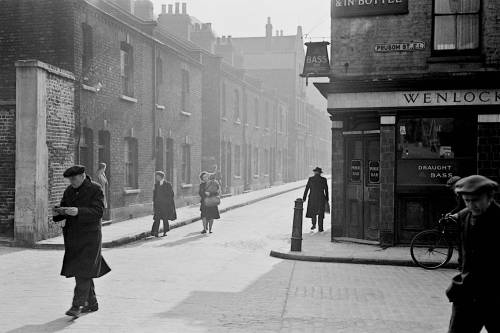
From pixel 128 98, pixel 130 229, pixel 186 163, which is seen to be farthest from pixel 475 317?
pixel 186 163

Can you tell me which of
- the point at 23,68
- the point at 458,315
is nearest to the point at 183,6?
the point at 23,68

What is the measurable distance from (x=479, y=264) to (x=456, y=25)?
10698mm

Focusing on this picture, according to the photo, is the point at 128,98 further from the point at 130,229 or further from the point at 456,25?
the point at 456,25

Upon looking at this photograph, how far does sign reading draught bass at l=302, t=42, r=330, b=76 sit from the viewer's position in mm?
14734

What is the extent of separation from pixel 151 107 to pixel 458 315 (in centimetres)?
1934

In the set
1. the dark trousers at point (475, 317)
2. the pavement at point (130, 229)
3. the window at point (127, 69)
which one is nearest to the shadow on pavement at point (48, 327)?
the dark trousers at point (475, 317)

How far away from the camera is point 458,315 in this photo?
14.5 ft

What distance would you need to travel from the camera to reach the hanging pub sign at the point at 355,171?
1488cm

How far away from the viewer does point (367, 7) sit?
14.4 metres

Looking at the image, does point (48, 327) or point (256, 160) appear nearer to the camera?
point (48, 327)

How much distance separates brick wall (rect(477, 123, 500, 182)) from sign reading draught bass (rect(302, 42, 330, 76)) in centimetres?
377

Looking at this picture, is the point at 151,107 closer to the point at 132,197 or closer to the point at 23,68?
the point at 132,197

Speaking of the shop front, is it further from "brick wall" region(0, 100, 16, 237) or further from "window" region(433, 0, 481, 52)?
"brick wall" region(0, 100, 16, 237)

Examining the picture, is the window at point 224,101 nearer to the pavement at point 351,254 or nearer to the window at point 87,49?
the window at point 87,49
